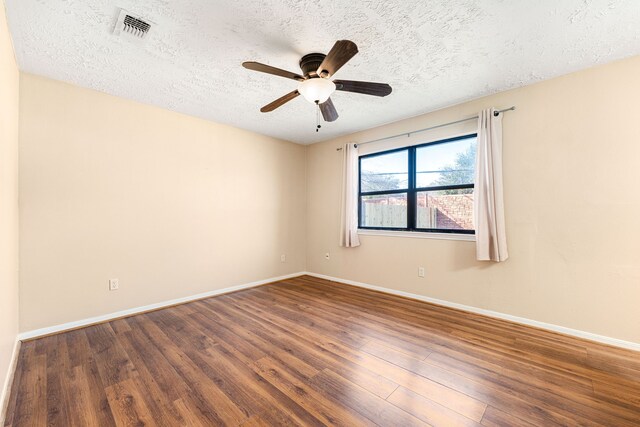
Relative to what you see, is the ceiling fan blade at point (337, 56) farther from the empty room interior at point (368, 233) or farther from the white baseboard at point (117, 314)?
the white baseboard at point (117, 314)

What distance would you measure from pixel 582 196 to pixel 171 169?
14.9 ft

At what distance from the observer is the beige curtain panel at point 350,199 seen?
4254 millimetres

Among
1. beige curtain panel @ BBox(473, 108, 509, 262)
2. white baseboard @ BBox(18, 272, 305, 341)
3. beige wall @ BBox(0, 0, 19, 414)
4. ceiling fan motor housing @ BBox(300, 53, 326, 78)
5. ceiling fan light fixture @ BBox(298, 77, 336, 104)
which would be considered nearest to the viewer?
beige wall @ BBox(0, 0, 19, 414)

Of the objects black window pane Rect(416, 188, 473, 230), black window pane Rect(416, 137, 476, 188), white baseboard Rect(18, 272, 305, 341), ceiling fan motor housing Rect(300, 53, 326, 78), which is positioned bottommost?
white baseboard Rect(18, 272, 305, 341)

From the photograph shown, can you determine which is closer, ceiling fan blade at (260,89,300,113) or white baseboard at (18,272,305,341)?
Result: ceiling fan blade at (260,89,300,113)

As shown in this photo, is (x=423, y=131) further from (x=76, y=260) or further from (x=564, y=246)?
(x=76, y=260)

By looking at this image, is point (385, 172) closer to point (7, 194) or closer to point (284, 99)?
point (284, 99)

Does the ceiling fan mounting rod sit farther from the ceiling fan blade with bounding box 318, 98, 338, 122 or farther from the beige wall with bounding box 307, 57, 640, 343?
the beige wall with bounding box 307, 57, 640, 343

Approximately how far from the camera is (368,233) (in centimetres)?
422

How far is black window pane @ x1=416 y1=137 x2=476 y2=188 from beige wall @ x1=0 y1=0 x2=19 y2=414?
3994 mm

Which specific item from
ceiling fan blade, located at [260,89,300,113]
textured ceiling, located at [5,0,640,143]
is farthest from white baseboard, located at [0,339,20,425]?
ceiling fan blade, located at [260,89,300,113]

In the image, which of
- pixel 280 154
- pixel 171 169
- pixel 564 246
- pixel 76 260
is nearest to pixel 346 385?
pixel 564 246

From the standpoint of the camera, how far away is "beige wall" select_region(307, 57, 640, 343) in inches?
91.1

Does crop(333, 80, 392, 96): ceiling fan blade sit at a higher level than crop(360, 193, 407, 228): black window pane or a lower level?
higher
